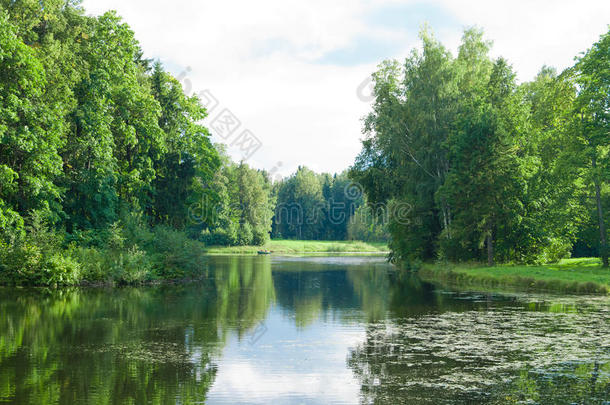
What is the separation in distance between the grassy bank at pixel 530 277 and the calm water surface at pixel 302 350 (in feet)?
9.75

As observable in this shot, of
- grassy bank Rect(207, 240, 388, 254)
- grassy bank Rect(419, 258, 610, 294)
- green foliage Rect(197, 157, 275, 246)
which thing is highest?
green foliage Rect(197, 157, 275, 246)

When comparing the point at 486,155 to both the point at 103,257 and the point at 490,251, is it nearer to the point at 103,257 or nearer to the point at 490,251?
the point at 490,251

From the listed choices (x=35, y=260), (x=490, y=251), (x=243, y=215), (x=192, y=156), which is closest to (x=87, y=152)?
(x=35, y=260)

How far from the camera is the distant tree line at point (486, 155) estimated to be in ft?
115

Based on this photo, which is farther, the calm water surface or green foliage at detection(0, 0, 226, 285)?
green foliage at detection(0, 0, 226, 285)

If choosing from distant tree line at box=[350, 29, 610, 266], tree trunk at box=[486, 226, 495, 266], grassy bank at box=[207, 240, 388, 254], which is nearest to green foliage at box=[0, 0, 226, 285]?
distant tree line at box=[350, 29, 610, 266]

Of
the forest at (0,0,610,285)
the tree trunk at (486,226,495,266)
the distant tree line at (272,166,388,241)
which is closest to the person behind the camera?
the forest at (0,0,610,285)

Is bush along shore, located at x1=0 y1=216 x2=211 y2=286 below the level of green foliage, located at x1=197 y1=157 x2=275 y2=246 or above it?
below

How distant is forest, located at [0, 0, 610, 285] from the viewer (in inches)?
1188

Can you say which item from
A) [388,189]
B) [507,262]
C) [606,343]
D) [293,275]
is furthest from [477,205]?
[606,343]

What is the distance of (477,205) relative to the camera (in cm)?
3644

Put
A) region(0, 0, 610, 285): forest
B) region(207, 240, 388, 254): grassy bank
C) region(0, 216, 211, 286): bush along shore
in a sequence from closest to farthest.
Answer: region(0, 216, 211, 286): bush along shore → region(0, 0, 610, 285): forest → region(207, 240, 388, 254): grassy bank

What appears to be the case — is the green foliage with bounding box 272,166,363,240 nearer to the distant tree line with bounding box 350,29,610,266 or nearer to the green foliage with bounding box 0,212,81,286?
the distant tree line with bounding box 350,29,610,266

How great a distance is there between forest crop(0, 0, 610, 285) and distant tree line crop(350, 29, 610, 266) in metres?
0.12
